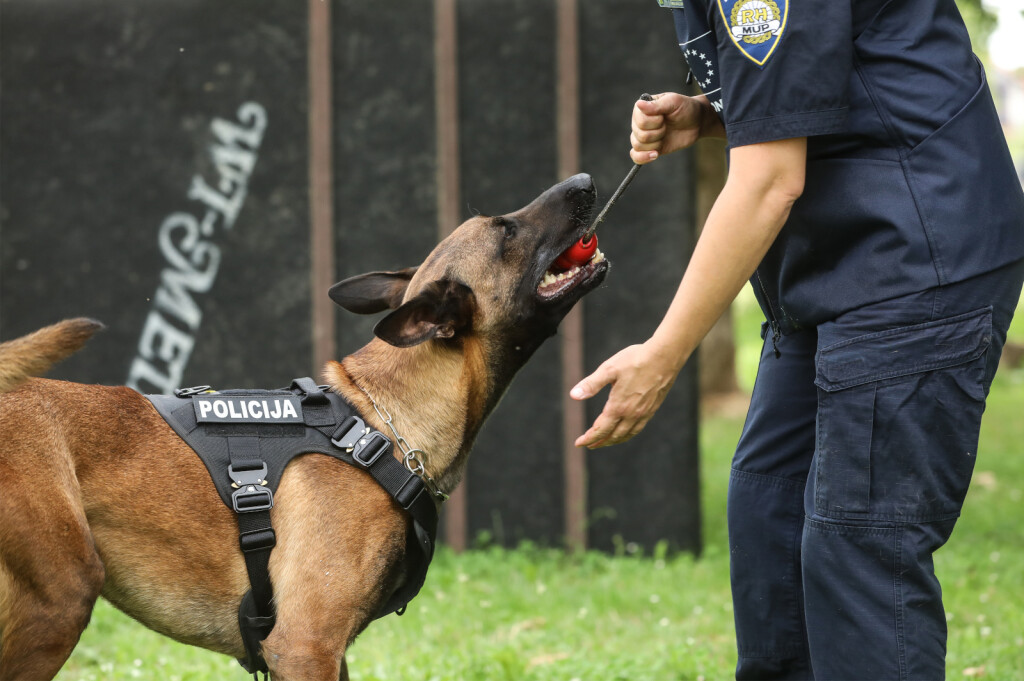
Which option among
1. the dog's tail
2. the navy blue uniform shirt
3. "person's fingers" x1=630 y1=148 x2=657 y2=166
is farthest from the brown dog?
the navy blue uniform shirt

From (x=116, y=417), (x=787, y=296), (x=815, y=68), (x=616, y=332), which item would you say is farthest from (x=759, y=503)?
(x=616, y=332)

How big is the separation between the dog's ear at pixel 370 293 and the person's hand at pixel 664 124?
0.95 m

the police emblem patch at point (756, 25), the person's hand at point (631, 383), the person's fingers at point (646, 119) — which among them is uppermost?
the police emblem patch at point (756, 25)

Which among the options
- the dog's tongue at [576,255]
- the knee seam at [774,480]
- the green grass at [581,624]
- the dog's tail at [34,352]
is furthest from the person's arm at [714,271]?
the green grass at [581,624]

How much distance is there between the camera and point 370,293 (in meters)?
3.37

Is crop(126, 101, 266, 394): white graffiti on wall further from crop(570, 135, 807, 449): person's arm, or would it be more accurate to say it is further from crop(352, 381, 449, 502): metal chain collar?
crop(570, 135, 807, 449): person's arm

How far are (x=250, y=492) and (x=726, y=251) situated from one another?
149cm

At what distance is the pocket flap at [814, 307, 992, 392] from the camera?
7.07 feet

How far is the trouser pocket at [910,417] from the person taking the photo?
216 centimetres

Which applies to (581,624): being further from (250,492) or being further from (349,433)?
(250,492)

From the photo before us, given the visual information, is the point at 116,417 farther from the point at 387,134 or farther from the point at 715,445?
the point at 715,445

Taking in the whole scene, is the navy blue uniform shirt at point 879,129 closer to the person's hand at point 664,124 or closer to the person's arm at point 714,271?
the person's arm at point 714,271

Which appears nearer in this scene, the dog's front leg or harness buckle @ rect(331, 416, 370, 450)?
the dog's front leg

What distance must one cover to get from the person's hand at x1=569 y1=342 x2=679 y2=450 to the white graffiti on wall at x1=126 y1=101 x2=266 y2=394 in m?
4.35
